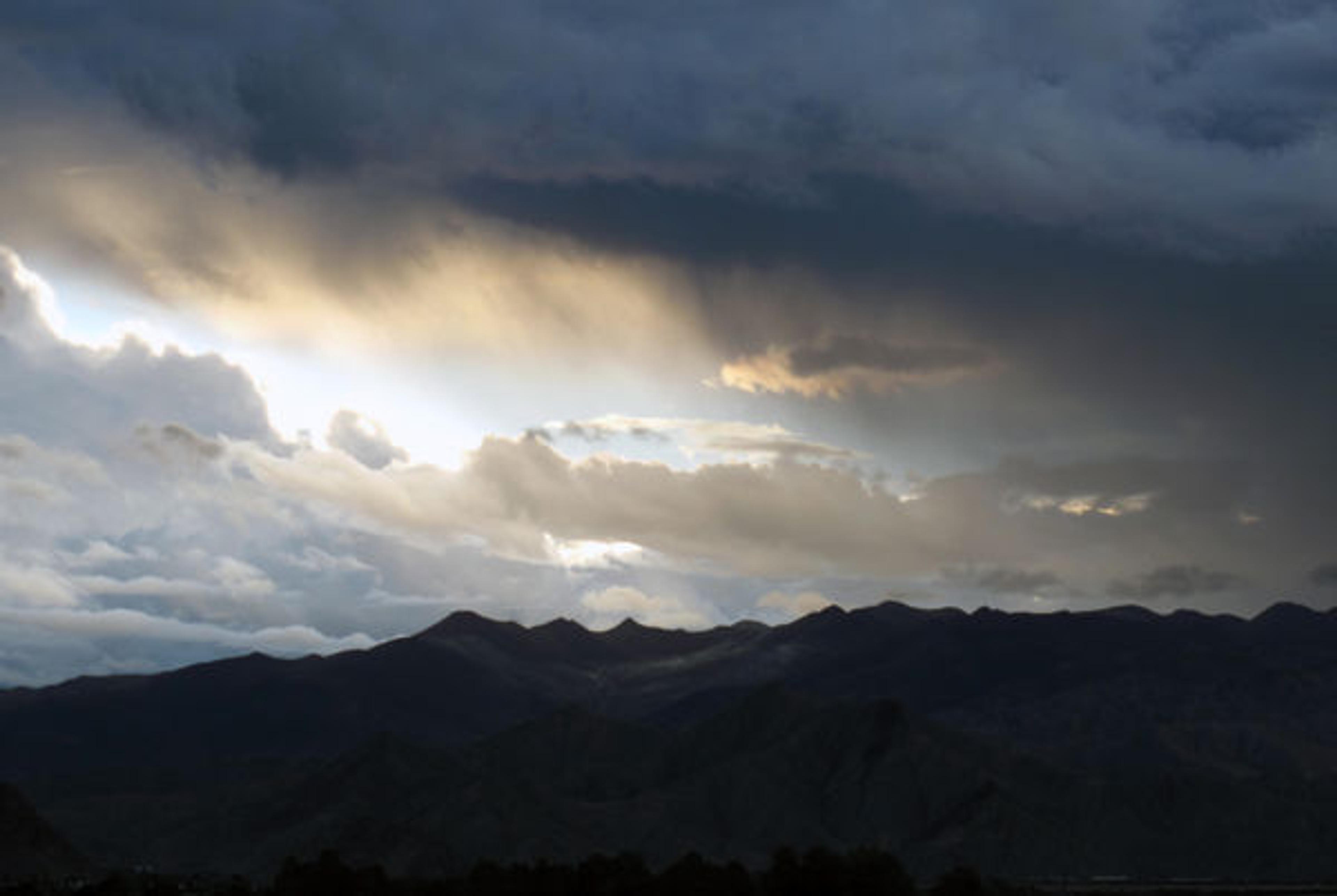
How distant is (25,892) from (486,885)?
47.6 metres

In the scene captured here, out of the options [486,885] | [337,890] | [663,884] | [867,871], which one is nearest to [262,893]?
[337,890]

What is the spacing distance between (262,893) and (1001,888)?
256 ft

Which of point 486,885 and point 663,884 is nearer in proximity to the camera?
point 663,884

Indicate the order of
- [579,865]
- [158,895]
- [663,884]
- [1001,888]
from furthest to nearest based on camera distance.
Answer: [158,895] → [1001,888] → [579,865] → [663,884]

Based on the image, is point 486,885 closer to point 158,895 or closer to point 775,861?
point 775,861

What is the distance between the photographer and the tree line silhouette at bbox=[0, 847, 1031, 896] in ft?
491

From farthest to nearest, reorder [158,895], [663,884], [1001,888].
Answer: [158,895] → [1001,888] → [663,884]

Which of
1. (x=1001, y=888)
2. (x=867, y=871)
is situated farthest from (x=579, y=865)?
(x=1001, y=888)

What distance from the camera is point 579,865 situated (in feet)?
551

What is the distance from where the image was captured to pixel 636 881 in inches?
6083

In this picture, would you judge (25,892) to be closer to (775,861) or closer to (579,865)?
(579,865)

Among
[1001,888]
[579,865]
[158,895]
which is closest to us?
[579,865]

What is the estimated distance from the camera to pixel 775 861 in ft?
517

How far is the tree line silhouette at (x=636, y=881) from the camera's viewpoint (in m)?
150
